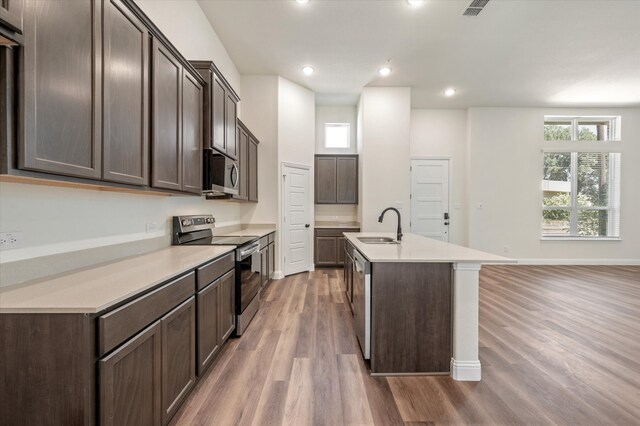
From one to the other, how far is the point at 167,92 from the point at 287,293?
3.04 m

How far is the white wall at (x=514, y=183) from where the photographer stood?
6.21 meters

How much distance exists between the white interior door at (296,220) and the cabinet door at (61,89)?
376cm

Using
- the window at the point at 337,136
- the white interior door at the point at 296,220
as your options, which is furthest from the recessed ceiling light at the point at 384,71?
the white interior door at the point at 296,220

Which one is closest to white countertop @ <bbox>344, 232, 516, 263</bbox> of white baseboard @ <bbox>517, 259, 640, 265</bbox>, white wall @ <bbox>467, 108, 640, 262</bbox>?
white wall @ <bbox>467, 108, 640, 262</bbox>

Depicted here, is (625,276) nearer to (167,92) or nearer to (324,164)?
(324,164)

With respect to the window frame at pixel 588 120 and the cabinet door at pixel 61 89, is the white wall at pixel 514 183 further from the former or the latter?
the cabinet door at pixel 61 89

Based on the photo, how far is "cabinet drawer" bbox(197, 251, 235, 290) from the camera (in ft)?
6.32

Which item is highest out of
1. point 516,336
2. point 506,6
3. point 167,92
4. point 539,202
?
Answer: point 506,6

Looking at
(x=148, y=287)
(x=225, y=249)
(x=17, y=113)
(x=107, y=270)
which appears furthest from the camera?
(x=225, y=249)

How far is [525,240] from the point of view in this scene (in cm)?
622

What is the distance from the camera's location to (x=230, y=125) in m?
3.20

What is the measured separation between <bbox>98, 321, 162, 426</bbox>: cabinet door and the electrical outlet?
69 centimetres

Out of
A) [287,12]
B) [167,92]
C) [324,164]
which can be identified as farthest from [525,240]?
[167,92]

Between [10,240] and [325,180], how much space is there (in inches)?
207
